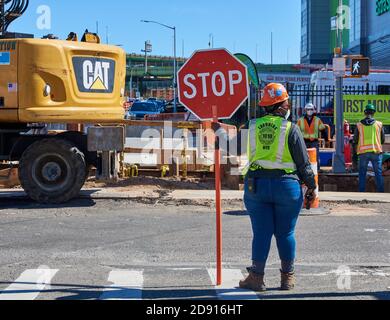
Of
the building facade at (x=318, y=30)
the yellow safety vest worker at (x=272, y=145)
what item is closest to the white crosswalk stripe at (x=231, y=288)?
the yellow safety vest worker at (x=272, y=145)

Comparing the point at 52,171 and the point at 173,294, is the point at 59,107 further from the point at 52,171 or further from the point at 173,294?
the point at 173,294

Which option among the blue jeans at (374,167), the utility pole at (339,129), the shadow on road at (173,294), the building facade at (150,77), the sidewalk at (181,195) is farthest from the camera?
the building facade at (150,77)

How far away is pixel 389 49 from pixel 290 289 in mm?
47838

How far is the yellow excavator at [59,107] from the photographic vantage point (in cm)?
1180

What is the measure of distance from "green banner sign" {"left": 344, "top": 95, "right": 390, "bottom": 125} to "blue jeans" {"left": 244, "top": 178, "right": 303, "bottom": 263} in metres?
17.4

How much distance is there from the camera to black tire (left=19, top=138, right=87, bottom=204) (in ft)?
40.0

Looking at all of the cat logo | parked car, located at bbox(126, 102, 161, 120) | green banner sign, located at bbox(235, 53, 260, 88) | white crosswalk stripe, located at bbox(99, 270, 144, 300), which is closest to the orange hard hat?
white crosswalk stripe, located at bbox(99, 270, 144, 300)

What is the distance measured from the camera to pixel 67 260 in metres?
7.96

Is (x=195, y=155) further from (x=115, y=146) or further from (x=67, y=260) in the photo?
(x=67, y=260)

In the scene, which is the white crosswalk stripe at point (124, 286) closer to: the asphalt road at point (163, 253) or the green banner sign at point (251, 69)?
the asphalt road at point (163, 253)

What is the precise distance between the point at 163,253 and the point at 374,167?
7.68 meters

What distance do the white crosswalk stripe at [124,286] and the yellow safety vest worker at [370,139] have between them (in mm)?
8359

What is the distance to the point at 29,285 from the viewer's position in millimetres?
6734

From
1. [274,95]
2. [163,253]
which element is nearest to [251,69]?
[163,253]
